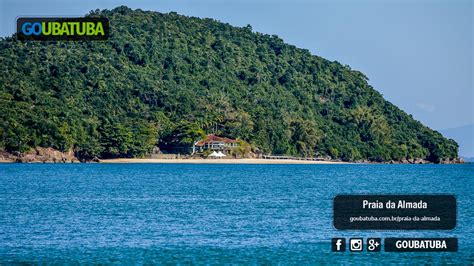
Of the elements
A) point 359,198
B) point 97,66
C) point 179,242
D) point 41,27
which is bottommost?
point 179,242

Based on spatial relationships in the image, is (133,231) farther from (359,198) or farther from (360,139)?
(360,139)

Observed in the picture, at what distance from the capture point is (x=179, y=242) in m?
31.1

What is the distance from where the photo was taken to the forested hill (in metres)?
127

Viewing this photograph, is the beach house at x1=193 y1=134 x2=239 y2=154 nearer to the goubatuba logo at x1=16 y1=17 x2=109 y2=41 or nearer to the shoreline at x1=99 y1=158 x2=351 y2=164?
the shoreline at x1=99 y1=158 x2=351 y2=164

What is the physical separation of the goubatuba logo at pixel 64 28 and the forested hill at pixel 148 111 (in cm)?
9952

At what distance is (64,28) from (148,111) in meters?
134

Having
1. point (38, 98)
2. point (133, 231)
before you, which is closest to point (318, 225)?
point (133, 231)

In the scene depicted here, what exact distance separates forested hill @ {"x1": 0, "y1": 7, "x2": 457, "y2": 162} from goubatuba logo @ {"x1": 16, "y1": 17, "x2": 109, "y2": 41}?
99.5 m

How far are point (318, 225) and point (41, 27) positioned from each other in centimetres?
2151

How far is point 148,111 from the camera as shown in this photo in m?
152
